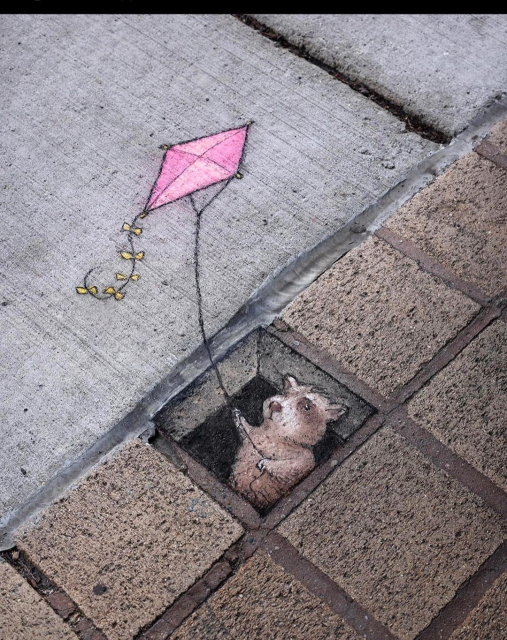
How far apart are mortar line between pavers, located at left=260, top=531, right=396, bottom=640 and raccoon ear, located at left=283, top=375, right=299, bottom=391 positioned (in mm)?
452

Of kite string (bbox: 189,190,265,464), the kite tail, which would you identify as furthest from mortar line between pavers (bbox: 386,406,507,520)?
the kite tail

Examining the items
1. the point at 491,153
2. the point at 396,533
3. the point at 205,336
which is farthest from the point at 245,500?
the point at 491,153

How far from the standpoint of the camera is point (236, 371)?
234 cm

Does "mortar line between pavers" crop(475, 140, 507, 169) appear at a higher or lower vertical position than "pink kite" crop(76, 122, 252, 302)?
higher

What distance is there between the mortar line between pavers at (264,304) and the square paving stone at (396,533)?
0.54 metres

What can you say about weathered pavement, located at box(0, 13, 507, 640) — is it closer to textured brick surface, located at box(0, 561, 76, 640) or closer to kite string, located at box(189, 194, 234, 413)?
textured brick surface, located at box(0, 561, 76, 640)

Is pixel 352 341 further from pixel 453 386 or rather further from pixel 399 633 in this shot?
pixel 399 633

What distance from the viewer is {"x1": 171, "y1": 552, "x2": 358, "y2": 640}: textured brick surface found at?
1.90m

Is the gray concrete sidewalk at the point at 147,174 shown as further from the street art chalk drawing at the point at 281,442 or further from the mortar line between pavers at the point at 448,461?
the mortar line between pavers at the point at 448,461

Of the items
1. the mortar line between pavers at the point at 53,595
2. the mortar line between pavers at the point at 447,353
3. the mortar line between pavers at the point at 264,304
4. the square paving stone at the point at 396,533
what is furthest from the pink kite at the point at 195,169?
the mortar line between pavers at the point at 53,595

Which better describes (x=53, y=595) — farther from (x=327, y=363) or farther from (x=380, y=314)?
(x=380, y=314)

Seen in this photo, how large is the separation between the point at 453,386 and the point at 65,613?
4.23ft

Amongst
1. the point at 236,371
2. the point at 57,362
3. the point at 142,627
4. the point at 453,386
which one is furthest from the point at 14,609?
the point at 453,386

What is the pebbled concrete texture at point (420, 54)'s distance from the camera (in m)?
3.05
